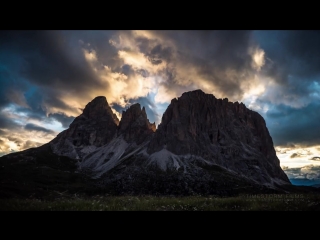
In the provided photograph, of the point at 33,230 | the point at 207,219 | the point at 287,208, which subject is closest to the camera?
the point at 33,230

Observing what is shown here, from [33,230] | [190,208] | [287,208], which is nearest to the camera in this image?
[33,230]

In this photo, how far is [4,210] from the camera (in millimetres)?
11906

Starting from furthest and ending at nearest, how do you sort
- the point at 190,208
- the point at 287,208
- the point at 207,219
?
the point at 190,208
the point at 287,208
the point at 207,219
